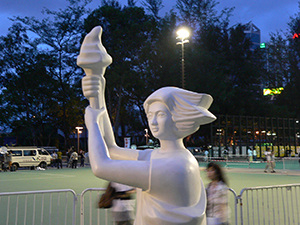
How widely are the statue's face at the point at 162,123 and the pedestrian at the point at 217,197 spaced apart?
2.49m

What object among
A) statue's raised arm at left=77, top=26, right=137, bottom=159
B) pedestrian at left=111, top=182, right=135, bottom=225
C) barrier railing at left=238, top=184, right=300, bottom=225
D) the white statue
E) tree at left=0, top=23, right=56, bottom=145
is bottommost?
barrier railing at left=238, top=184, right=300, bottom=225

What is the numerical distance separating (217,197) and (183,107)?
2.75 metres

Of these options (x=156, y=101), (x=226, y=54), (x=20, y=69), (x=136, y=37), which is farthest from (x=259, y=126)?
(x=156, y=101)

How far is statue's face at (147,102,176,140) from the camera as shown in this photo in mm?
1835

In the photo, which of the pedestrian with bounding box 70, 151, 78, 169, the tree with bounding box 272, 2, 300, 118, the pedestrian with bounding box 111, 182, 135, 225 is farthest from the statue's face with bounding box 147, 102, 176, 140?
the tree with bounding box 272, 2, 300, 118

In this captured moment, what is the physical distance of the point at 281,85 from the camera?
44750mm

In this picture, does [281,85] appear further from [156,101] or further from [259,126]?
[156,101]

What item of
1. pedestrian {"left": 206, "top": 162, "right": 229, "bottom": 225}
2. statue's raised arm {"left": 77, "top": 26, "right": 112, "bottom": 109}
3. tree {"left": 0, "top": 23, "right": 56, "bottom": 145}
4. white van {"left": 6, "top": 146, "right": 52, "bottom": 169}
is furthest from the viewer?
tree {"left": 0, "top": 23, "right": 56, "bottom": 145}

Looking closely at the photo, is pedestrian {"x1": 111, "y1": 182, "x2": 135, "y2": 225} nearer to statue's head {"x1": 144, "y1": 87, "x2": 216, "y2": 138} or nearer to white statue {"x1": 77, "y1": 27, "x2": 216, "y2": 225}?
white statue {"x1": 77, "y1": 27, "x2": 216, "y2": 225}

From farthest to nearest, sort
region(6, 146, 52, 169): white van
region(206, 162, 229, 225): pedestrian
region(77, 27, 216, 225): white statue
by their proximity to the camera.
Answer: region(6, 146, 52, 169): white van, region(206, 162, 229, 225): pedestrian, region(77, 27, 216, 225): white statue

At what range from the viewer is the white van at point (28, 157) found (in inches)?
965

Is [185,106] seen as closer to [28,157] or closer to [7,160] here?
[7,160]

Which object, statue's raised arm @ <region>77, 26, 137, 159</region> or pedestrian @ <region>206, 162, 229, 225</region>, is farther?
pedestrian @ <region>206, 162, 229, 225</region>

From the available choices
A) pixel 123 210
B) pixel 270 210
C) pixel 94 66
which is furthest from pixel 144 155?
pixel 270 210
